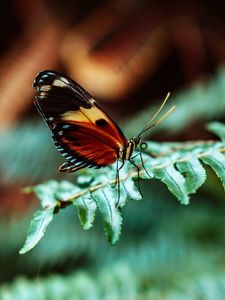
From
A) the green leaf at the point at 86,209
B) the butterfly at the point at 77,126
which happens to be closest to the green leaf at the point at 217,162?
the butterfly at the point at 77,126

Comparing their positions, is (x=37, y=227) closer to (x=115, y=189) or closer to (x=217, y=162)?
(x=115, y=189)

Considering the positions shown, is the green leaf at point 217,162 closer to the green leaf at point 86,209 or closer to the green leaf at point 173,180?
the green leaf at point 173,180

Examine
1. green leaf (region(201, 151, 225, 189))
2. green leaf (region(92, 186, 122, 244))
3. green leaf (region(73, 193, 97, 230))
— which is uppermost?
green leaf (region(73, 193, 97, 230))

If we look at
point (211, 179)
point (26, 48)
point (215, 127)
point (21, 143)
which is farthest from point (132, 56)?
point (215, 127)


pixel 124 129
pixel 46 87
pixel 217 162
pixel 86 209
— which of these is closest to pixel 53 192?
pixel 86 209

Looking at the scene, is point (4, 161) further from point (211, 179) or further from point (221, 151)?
point (221, 151)

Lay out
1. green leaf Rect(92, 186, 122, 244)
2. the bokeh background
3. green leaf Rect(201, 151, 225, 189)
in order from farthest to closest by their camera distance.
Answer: the bokeh background
green leaf Rect(201, 151, 225, 189)
green leaf Rect(92, 186, 122, 244)

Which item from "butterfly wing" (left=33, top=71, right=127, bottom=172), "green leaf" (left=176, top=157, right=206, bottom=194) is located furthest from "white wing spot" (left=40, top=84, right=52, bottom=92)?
"green leaf" (left=176, top=157, right=206, bottom=194)

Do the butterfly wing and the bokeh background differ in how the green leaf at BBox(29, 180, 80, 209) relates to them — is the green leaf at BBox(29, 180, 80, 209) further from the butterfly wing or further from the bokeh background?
the bokeh background
